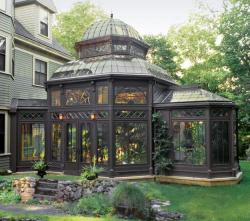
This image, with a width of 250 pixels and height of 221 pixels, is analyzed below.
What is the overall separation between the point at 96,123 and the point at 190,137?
12.2ft

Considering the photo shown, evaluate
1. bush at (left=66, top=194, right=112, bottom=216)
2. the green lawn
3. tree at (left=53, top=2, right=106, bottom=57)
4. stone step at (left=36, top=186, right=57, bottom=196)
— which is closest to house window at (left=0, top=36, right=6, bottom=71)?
stone step at (left=36, top=186, right=57, bottom=196)

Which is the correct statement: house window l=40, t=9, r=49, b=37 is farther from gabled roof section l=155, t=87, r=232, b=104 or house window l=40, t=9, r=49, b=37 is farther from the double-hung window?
gabled roof section l=155, t=87, r=232, b=104

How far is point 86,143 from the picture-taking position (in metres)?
12.6

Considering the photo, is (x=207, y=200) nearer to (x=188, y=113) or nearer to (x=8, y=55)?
(x=188, y=113)

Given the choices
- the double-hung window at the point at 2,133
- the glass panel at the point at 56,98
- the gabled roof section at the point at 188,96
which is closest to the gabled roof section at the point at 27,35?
the glass panel at the point at 56,98

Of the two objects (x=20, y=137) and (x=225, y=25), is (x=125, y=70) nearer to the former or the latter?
(x=20, y=137)

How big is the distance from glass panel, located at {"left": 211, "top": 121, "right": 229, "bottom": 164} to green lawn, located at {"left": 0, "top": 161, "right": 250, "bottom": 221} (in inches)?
43.1

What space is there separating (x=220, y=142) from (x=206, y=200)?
306cm

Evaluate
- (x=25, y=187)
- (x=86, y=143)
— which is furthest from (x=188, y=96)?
(x=25, y=187)

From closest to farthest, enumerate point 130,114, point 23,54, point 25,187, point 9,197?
point 9,197, point 25,187, point 130,114, point 23,54

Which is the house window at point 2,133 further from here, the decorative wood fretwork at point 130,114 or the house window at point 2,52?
the decorative wood fretwork at point 130,114

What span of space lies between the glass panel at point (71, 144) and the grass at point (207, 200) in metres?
3.59

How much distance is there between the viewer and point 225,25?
63.2 feet

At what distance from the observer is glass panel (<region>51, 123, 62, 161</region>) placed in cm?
1339
